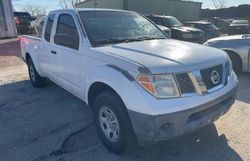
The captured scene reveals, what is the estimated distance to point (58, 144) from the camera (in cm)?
405

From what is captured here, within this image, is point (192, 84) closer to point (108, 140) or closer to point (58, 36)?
point (108, 140)

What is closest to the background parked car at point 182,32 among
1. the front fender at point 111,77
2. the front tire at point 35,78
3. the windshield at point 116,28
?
the front tire at point 35,78

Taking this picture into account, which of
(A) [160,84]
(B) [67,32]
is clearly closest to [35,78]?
(B) [67,32]

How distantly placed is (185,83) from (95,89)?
1320 millimetres

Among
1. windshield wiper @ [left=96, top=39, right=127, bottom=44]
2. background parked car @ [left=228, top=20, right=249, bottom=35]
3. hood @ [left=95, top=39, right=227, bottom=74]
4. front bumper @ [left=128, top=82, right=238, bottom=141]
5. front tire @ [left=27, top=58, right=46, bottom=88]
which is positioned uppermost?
windshield wiper @ [left=96, top=39, right=127, bottom=44]

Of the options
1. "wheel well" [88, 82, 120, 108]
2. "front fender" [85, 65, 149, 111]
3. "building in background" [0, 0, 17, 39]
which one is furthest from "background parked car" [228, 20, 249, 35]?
"front fender" [85, 65, 149, 111]

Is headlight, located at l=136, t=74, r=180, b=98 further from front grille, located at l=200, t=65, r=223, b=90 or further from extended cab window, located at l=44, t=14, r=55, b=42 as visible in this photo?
extended cab window, located at l=44, t=14, r=55, b=42

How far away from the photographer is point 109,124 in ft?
12.2

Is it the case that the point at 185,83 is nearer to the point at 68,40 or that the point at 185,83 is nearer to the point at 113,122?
the point at 113,122

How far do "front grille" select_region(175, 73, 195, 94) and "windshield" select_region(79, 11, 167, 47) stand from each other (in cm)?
142

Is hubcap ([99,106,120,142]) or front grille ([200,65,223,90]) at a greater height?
front grille ([200,65,223,90])

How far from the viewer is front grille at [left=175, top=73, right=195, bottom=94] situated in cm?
315

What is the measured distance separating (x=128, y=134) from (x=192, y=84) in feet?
3.09

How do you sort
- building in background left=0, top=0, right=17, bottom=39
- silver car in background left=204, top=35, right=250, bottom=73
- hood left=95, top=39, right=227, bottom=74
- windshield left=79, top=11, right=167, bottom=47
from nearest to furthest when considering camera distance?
hood left=95, top=39, right=227, bottom=74, windshield left=79, top=11, right=167, bottom=47, silver car in background left=204, top=35, right=250, bottom=73, building in background left=0, top=0, right=17, bottom=39
